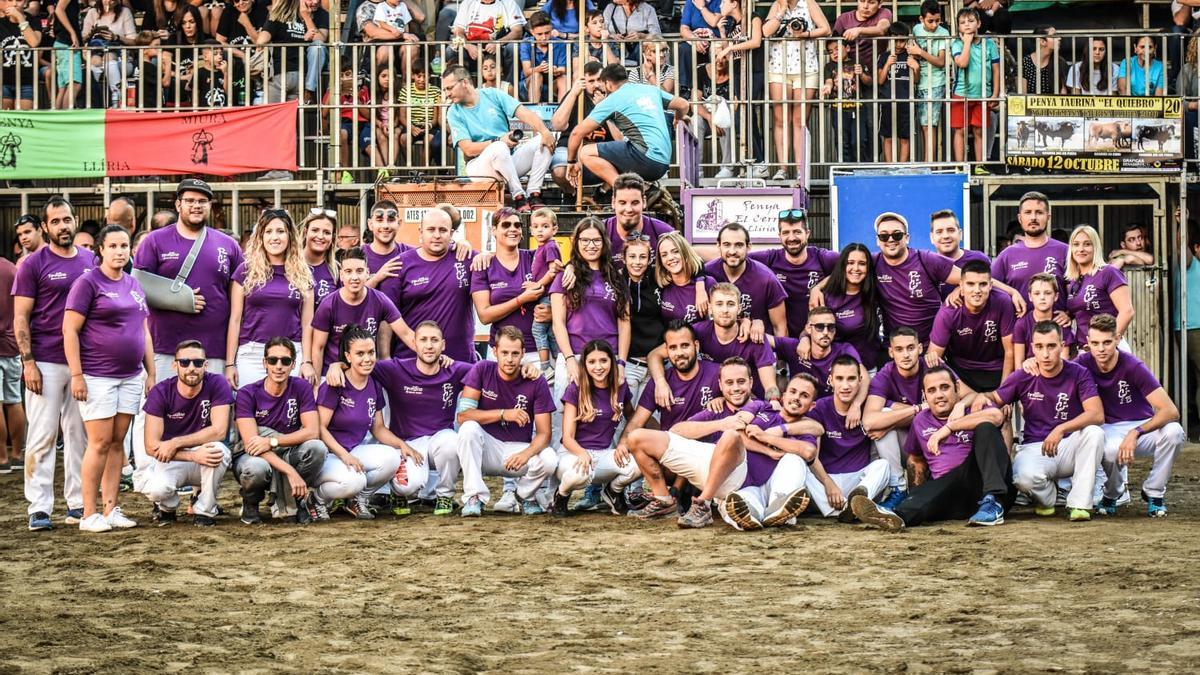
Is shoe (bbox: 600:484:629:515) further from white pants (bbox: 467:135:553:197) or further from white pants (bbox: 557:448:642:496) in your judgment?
white pants (bbox: 467:135:553:197)

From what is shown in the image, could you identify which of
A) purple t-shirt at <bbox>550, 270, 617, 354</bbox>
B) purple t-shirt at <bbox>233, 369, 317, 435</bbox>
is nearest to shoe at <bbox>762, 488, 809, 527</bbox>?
purple t-shirt at <bbox>550, 270, 617, 354</bbox>

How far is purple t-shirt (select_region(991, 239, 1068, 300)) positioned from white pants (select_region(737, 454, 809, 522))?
234 cm

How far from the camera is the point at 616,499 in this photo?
10438mm

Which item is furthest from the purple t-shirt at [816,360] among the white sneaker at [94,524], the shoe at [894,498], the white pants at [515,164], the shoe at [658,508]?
the white sneaker at [94,524]

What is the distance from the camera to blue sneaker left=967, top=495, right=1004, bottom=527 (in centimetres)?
944

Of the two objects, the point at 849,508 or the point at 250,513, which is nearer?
the point at 849,508

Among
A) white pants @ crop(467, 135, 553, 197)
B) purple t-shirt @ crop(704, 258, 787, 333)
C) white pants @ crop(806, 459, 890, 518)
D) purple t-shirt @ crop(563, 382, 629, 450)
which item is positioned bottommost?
white pants @ crop(806, 459, 890, 518)

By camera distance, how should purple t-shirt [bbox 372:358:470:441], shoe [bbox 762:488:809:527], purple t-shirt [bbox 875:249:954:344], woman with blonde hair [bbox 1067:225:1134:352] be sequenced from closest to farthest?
shoe [bbox 762:488:809:527]
purple t-shirt [bbox 372:358:470:441]
woman with blonde hair [bbox 1067:225:1134:352]
purple t-shirt [bbox 875:249:954:344]

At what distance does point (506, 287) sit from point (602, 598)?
390 cm

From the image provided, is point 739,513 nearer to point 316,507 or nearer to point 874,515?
point 874,515

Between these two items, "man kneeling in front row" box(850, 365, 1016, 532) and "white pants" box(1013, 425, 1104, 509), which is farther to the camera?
"white pants" box(1013, 425, 1104, 509)

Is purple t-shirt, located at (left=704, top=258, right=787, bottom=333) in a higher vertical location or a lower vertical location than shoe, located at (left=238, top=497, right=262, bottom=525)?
higher

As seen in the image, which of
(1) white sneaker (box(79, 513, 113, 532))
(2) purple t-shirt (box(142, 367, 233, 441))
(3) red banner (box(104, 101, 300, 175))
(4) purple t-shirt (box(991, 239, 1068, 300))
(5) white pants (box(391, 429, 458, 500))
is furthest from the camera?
(3) red banner (box(104, 101, 300, 175))

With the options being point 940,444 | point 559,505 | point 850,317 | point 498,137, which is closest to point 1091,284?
point 850,317
